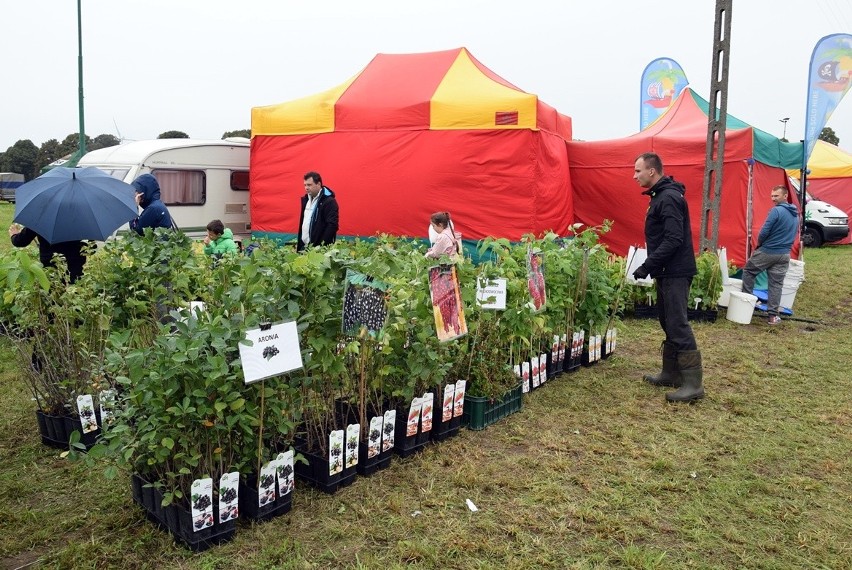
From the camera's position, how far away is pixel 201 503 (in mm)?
2705

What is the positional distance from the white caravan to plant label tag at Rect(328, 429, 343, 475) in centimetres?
761

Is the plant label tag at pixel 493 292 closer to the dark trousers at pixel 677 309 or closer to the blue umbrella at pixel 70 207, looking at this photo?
the dark trousers at pixel 677 309

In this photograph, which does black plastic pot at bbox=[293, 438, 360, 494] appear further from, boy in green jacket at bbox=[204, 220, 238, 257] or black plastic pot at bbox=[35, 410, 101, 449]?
boy in green jacket at bbox=[204, 220, 238, 257]

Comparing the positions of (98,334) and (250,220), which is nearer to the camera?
(98,334)


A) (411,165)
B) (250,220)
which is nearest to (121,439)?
(411,165)

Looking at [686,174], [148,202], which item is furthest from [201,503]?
[686,174]

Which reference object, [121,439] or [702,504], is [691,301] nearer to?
[702,504]

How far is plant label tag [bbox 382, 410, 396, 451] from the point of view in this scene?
3574 mm

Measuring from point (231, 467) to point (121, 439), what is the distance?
466 millimetres

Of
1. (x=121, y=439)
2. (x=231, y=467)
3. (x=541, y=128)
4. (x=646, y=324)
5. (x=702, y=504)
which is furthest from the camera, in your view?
(x=541, y=128)

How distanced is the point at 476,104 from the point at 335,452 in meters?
7.20

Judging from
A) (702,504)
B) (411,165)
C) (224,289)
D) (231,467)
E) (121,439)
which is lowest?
(702,504)

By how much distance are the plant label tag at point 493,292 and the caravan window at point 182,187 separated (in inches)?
302

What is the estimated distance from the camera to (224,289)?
121 inches
